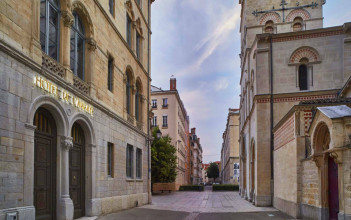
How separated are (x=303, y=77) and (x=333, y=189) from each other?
12.2m

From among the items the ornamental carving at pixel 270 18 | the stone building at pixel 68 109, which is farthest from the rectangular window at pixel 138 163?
the ornamental carving at pixel 270 18

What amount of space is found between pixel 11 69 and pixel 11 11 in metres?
1.41

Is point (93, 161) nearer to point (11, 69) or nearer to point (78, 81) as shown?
point (78, 81)

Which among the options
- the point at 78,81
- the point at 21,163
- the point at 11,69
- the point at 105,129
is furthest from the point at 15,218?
the point at 105,129

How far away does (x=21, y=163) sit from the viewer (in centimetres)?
828

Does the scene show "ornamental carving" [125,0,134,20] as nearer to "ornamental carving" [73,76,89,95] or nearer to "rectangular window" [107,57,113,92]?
"rectangular window" [107,57,113,92]

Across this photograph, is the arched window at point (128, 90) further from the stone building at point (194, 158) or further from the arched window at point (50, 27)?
the stone building at point (194, 158)

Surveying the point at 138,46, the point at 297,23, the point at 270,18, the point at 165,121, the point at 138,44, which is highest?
the point at 270,18

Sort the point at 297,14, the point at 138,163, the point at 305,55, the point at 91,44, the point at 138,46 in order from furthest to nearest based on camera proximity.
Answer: the point at 297,14
the point at 138,46
the point at 305,55
the point at 138,163
the point at 91,44

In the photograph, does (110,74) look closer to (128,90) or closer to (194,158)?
(128,90)

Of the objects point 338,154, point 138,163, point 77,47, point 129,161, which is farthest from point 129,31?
point 338,154

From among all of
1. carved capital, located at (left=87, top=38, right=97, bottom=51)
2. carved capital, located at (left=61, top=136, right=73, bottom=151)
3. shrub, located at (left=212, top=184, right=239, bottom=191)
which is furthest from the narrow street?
shrub, located at (left=212, top=184, right=239, bottom=191)

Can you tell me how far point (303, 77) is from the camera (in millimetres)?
21484

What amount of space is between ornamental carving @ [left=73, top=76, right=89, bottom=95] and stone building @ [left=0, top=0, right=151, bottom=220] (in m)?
0.04
